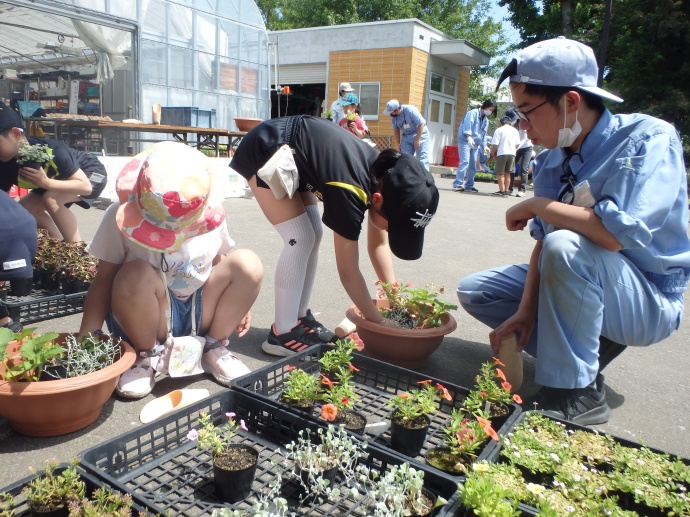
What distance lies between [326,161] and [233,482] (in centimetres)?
154

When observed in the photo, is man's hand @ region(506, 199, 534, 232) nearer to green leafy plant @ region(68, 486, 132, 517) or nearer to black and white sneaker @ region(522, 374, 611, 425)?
black and white sneaker @ region(522, 374, 611, 425)

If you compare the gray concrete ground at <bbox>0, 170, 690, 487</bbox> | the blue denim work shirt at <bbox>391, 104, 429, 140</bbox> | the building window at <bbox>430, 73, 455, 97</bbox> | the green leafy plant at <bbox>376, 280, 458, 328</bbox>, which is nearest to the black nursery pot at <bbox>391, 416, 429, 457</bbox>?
the gray concrete ground at <bbox>0, 170, 690, 487</bbox>

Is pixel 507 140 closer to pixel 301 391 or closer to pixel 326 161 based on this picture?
pixel 326 161

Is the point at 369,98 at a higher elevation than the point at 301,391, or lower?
higher

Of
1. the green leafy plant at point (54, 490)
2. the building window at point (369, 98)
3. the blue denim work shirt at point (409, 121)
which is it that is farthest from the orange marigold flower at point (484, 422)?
the building window at point (369, 98)

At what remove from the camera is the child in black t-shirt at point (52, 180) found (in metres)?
3.59

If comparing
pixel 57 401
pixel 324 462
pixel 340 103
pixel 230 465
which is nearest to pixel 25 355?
pixel 57 401

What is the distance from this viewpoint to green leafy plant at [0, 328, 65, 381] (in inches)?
72.1

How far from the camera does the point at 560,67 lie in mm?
2191

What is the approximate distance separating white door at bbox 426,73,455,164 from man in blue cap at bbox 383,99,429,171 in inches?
400

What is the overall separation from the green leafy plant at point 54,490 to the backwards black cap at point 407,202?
1.60 meters

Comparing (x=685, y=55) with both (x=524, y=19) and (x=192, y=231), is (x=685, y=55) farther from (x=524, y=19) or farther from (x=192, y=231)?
(x=192, y=231)

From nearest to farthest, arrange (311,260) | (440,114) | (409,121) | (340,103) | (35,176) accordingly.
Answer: (311,260), (35,176), (340,103), (409,121), (440,114)

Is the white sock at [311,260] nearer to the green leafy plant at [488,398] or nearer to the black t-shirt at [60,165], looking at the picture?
the green leafy plant at [488,398]
